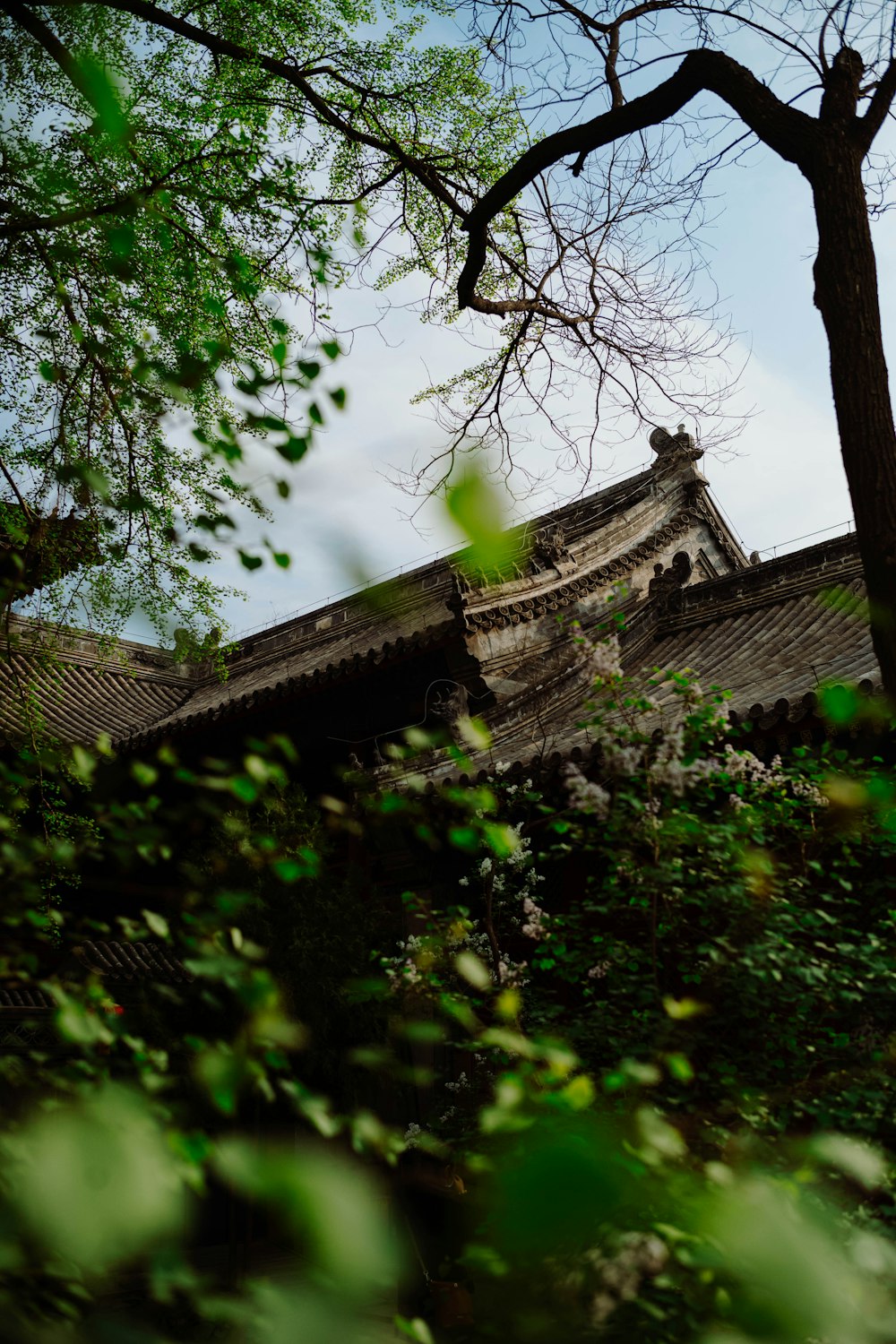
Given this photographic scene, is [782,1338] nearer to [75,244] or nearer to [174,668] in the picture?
[75,244]

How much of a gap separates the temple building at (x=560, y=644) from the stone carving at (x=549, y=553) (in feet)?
0.05

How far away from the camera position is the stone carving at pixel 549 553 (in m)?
9.58

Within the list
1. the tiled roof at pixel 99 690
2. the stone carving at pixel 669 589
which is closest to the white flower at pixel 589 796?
the stone carving at pixel 669 589

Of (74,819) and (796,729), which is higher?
(74,819)

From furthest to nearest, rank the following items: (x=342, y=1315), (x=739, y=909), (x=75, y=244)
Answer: (x=75, y=244) < (x=739, y=909) < (x=342, y=1315)

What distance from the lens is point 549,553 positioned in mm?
9664

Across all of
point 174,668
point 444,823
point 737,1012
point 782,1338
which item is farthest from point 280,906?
point 174,668

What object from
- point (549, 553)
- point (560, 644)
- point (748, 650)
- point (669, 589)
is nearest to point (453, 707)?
point (560, 644)

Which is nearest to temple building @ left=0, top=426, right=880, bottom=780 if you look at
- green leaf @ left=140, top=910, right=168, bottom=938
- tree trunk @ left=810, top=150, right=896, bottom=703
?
tree trunk @ left=810, top=150, right=896, bottom=703

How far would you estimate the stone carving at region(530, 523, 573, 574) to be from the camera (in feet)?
31.4

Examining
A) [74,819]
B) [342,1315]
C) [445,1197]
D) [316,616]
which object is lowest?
[445,1197]

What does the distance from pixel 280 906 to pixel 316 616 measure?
786 cm

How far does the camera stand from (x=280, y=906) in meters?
6.19

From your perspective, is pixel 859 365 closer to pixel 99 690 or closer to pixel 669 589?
pixel 669 589
